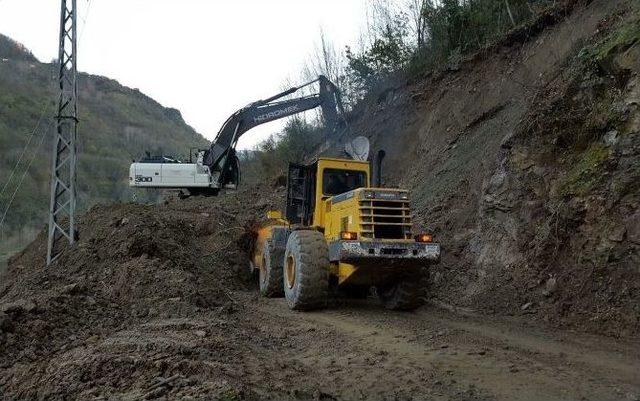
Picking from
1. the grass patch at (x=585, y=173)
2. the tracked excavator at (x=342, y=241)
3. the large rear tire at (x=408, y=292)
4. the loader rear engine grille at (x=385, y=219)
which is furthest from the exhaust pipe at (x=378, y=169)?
the grass patch at (x=585, y=173)

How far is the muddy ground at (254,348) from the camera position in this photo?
5.13 meters

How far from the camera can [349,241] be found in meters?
8.64

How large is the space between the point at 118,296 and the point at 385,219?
4702mm

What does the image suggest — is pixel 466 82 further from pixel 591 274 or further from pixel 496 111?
pixel 591 274

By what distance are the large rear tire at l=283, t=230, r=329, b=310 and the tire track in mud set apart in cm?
28

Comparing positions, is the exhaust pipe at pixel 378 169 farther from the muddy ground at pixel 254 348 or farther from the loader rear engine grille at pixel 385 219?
the muddy ground at pixel 254 348

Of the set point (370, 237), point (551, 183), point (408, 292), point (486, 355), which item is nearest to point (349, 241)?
point (370, 237)

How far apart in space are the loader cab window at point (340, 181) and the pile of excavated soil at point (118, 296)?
2659 mm

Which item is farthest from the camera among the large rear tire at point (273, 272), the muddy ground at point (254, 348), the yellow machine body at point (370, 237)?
the large rear tire at point (273, 272)

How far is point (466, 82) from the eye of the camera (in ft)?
54.4

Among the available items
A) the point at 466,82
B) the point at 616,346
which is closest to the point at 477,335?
the point at 616,346

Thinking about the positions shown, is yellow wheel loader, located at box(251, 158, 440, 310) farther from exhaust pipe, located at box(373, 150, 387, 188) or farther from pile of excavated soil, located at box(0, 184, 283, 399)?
pile of excavated soil, located at box(0, 184, 283, 399)

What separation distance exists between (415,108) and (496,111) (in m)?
4.29

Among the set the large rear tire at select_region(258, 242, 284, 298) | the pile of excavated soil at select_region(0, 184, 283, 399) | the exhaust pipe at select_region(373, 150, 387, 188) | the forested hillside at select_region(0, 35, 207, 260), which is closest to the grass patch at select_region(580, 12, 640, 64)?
the exhaust pipe at select_region(373, 150, 387, 188)
